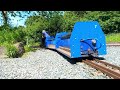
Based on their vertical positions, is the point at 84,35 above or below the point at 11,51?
above

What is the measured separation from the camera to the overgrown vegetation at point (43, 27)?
24.3m

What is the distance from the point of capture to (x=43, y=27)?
115 ft

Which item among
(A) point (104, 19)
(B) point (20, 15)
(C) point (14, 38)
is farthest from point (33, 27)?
(A) point (104, 19)

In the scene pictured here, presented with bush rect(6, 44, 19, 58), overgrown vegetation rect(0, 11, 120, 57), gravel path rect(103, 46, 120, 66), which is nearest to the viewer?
gravel path rect(103, 46, 120, 66)

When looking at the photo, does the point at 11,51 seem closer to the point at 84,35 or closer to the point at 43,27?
the point at 84,35

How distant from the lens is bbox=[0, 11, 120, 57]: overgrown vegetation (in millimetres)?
A: 24298

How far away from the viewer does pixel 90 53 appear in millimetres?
12672

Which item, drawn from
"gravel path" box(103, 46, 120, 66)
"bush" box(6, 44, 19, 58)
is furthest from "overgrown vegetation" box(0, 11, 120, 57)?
"gravel path" box(103, 46, 120, 66)

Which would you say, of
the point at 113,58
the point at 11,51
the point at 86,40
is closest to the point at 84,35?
the point at 86,40

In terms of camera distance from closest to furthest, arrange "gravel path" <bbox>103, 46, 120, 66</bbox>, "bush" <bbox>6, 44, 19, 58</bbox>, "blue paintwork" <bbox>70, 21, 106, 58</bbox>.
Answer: "blue paintwork" <bbox>70, 21, 106, 58</bbox> → "gravel path" <bbox>103, 46, 120, 66</bbox> → "bush" <bbox>6, 44, 19, 58</bbox>

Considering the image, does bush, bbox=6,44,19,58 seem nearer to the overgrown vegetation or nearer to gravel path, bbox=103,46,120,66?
the overgrown vegetation

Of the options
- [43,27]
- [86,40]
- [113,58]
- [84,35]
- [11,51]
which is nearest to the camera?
[84,35]

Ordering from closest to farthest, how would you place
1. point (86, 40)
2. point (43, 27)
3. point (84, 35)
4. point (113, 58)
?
point (84, 35), point (86, 40), point (113, 58), point (43, 27)

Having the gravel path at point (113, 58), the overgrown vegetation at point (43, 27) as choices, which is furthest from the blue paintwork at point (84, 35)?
the overgrown vegetation at point (43, 27)
